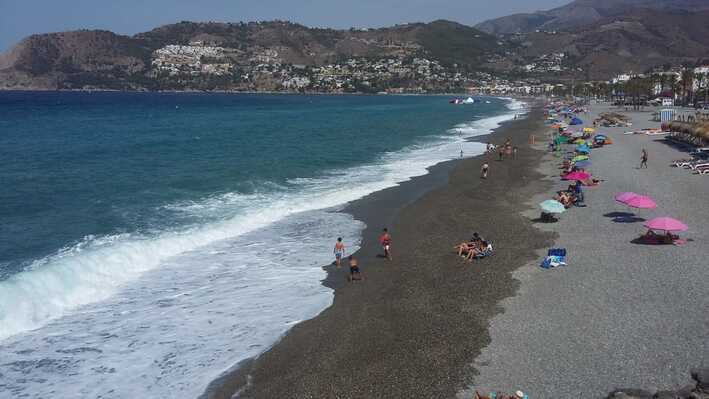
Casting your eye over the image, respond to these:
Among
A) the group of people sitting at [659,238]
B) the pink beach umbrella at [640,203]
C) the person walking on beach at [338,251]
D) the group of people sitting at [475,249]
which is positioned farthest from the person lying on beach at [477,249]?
the pink beach umbrella at [640,203]

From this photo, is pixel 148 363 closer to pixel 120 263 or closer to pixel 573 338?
pixel 120 263

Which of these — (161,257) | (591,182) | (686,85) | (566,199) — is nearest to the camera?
(161,257)

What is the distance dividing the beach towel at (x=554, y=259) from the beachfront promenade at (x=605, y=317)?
10.9 inches

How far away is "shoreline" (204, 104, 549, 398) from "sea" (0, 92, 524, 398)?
2.21 ft

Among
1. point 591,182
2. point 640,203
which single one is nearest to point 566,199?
point 640,203

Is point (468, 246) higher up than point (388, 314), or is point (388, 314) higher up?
point (468, 246)

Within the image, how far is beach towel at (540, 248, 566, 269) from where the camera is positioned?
1548 centimetres

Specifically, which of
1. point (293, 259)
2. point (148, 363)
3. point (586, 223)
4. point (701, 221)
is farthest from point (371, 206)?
point (148, 363)

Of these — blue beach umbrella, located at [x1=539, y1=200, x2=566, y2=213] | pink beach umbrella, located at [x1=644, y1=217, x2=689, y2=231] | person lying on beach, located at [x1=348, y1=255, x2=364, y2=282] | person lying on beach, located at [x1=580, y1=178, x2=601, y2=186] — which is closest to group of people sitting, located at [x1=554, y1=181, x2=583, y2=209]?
blue beach umbrella, located at [x1=539, y1=200, x2=566, y2=213]

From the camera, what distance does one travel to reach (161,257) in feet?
60.8

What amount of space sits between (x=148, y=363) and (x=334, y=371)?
423 centimetres

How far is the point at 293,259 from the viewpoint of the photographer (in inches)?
706

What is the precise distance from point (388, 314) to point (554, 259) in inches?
227

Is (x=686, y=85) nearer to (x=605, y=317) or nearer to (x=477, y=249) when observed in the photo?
(x=477, y=249)
